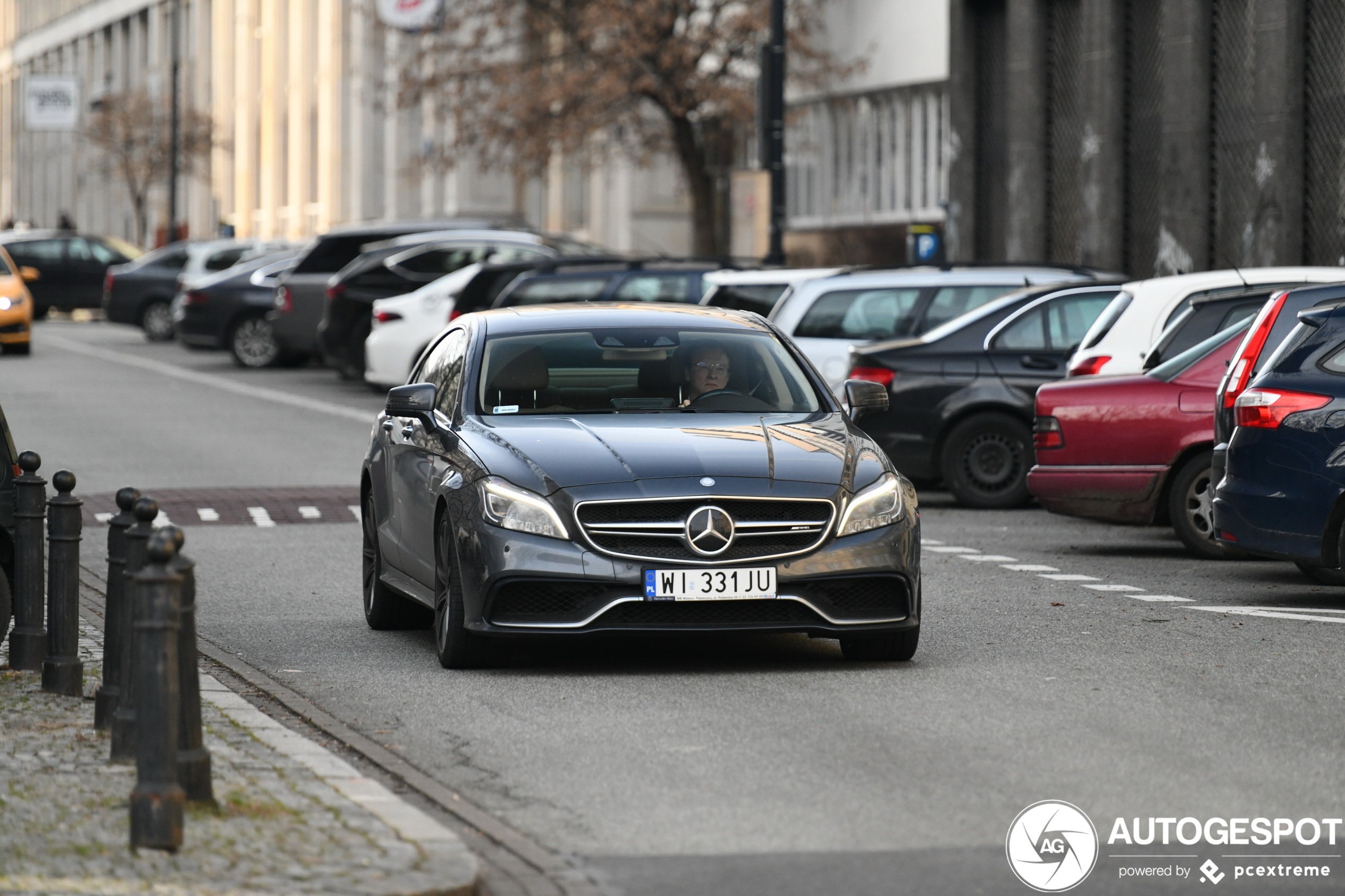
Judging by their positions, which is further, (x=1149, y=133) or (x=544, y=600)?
(x=1149, y=133)

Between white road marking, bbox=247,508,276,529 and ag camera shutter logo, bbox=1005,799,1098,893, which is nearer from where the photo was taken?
ag camera shutter logo, bbox=1005,799,1098,893

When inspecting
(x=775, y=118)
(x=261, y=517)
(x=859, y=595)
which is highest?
(x=775, y=118)

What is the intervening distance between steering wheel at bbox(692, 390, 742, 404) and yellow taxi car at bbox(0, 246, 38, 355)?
87.8ft

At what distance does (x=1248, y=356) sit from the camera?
12.0m

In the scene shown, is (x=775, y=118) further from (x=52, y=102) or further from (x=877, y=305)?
(x=52, y=102)

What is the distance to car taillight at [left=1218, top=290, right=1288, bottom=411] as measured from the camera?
1194 cm

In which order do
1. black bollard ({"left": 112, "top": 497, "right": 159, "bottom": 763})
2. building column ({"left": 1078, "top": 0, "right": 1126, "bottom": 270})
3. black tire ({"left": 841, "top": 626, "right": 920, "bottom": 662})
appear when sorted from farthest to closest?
1. building column ({"left": 1078, "top": 0, "right": 1126, "bottom": 270})
2. black tire ({"left": 841, "top": 626, "right": 920, "bottom": 662})
3. black bollard ({"left": 112, "top": 497, "right": 159, "bottom": 763})

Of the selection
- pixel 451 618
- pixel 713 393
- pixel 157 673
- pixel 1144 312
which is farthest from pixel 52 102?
pixel 157 673

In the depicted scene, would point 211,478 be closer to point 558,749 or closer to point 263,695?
point 263,695

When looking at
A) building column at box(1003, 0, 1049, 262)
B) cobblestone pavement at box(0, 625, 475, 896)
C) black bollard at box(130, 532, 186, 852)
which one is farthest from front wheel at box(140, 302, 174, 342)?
black bollard at box(130, 532, 186, 852)

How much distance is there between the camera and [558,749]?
7.89 metres

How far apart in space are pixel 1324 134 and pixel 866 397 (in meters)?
18.3

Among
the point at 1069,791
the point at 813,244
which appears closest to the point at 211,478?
the point at 1069,791

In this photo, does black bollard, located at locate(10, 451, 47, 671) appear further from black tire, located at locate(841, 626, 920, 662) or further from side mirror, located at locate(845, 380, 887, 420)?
side mirror, located at locate(845, 380, 887, 420)
